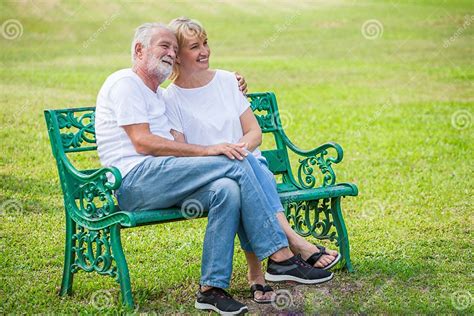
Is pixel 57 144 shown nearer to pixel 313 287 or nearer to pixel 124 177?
pixel 124 177

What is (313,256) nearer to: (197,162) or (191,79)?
(197,162)

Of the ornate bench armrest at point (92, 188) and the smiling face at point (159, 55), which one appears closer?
the ornate bench armrest at point (92, 188)

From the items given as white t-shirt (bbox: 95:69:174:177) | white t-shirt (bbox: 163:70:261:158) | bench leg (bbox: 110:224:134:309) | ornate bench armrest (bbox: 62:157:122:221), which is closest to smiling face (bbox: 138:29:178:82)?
white t-shirt (bbox: 95:69:174:177)

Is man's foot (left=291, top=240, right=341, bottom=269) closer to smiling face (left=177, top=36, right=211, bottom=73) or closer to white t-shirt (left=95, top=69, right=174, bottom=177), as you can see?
white t-shirt (left=95, top=69, right=174, bottom=177)

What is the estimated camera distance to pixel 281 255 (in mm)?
4992

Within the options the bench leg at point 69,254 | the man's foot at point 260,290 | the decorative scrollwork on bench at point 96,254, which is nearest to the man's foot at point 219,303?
the man's foot at point 260,290

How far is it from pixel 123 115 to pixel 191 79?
0.74 metres

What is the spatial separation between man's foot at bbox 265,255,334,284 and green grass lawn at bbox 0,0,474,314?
0.17 meters

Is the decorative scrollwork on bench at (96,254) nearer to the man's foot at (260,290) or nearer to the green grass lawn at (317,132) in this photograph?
the green grass lawn at (317,132)

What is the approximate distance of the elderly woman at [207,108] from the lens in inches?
206

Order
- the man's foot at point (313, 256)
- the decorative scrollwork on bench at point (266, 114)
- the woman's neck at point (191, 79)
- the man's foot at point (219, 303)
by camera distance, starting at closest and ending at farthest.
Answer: the man's foot at point (219, 303), the man's foot at point (313, 256), the woman's neck at point (191, 79), the decorative scrollwork on bench at point (266, 114)

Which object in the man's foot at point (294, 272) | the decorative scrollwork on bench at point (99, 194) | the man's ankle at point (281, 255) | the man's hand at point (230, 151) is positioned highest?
the man's hand at point (230, 151)

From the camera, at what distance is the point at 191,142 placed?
17.9ft

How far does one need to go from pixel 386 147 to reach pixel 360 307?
18.9 ft
